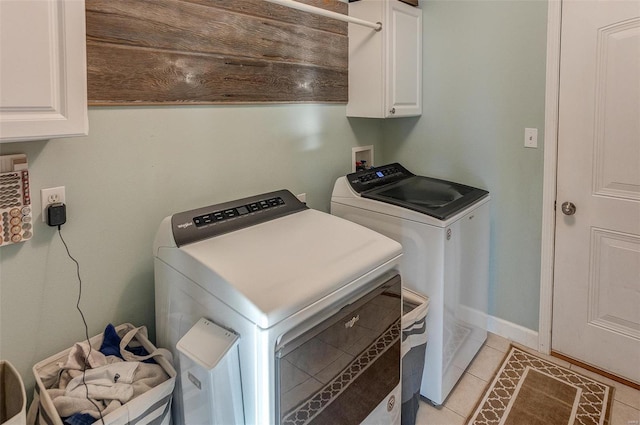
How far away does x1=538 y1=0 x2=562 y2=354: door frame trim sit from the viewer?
210cm

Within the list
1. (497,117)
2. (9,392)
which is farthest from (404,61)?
(9,392)

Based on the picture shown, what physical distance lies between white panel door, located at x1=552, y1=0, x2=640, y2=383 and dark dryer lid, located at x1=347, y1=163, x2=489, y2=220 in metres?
0.51

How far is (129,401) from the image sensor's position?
1195 millimetres

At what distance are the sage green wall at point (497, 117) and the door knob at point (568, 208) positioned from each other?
12 cm

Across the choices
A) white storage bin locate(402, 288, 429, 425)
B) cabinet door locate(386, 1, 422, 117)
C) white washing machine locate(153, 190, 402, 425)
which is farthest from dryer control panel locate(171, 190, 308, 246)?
cabinet door locate(386, 1, 422, 117)

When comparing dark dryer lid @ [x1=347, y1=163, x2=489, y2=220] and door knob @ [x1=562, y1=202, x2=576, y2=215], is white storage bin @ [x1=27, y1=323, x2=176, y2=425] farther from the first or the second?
door knob @ [x1=562, y1=202, x2=576, y2=215]

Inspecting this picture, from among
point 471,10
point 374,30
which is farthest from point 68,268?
point 471,10

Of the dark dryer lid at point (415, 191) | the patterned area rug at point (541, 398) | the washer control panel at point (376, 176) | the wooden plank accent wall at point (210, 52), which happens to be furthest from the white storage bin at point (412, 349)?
the wooden plank accent wall at point (210, 52)

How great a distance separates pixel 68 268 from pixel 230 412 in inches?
30.5

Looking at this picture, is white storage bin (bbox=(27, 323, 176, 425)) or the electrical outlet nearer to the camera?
white storage bin (bbox=(27, 323, 176, 425))

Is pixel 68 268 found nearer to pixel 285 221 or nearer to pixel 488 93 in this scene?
pixel 285 221

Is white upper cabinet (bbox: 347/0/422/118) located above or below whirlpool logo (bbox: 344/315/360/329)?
above

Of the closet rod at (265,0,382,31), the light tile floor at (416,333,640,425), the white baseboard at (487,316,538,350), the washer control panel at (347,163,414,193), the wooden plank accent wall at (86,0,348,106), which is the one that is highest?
the closet rod at (265,0,382,31)

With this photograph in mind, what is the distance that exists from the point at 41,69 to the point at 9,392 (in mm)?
951
